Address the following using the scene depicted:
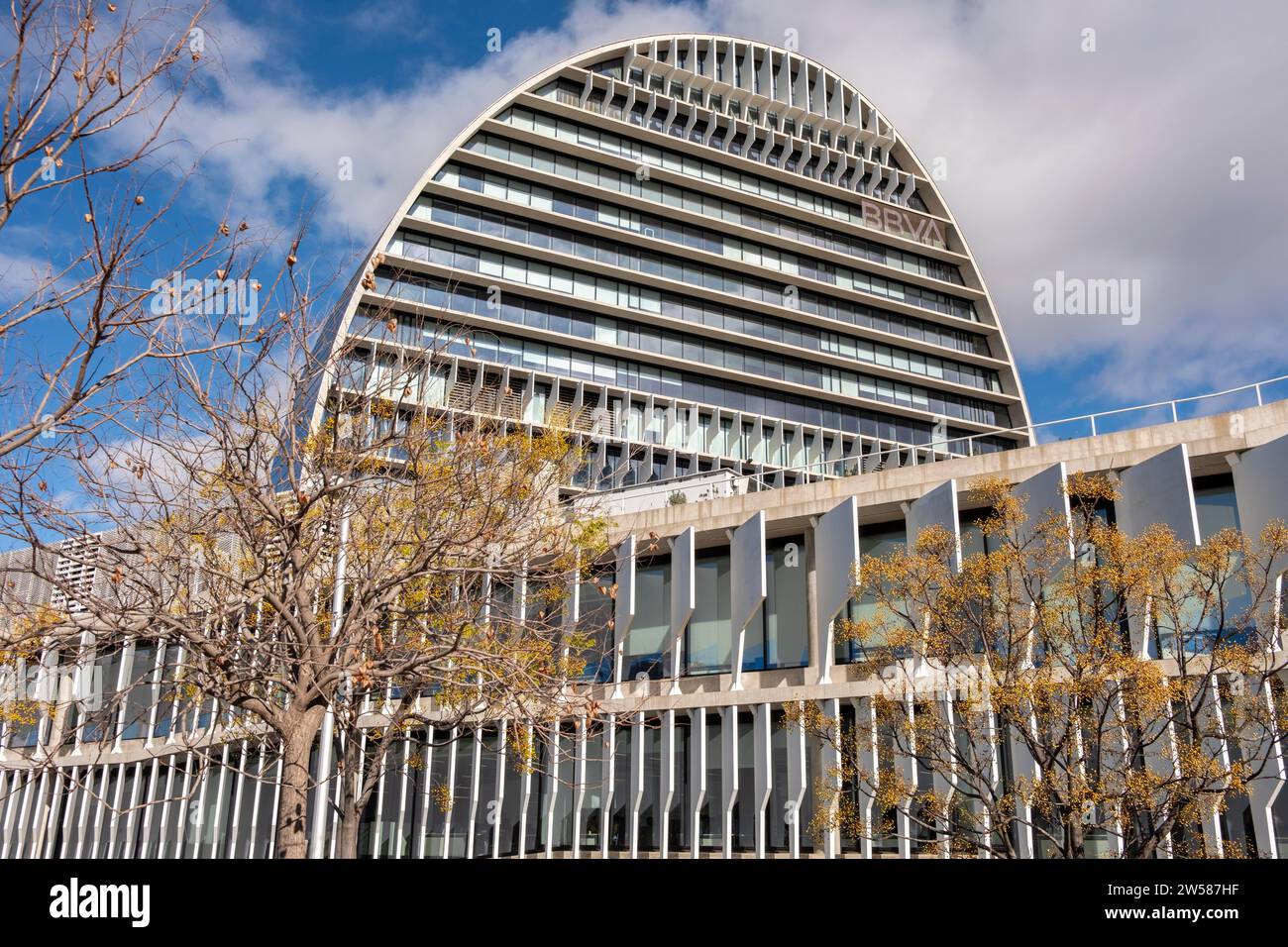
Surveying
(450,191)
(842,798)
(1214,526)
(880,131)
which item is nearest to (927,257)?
(880,131)

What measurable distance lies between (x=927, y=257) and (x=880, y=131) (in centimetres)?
1035

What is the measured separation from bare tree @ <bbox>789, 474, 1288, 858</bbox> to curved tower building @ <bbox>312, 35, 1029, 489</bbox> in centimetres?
2977

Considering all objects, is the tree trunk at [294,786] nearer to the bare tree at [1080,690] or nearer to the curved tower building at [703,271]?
the bare tree at [1080,690]

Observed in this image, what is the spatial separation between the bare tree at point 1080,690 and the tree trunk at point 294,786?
9635 millimetres

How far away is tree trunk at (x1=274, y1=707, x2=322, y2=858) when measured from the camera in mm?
13922

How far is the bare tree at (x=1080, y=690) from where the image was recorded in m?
16.1

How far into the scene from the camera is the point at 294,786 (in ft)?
45.4

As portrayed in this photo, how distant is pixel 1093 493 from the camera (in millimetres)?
19062
